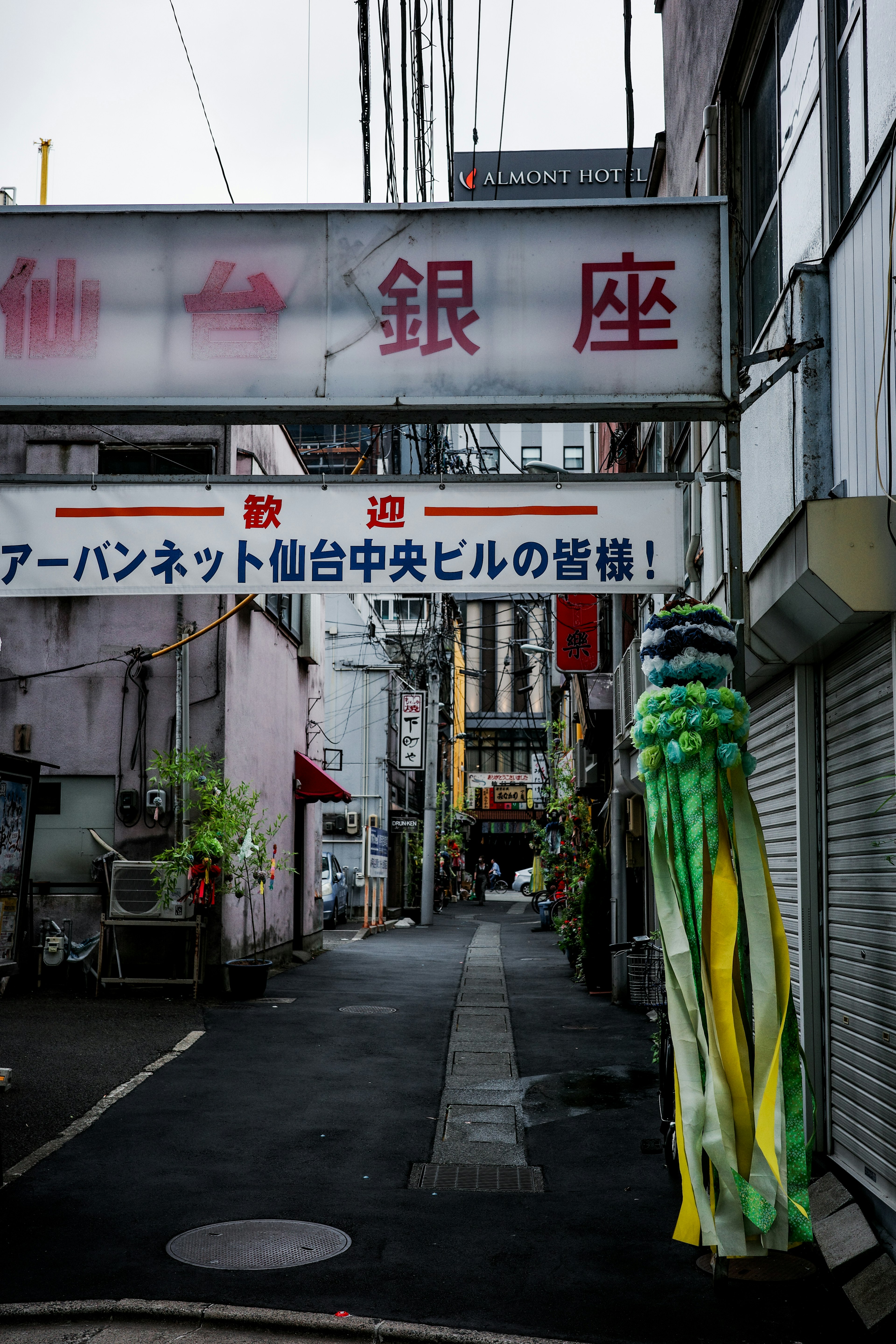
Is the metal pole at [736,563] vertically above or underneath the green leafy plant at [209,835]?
above

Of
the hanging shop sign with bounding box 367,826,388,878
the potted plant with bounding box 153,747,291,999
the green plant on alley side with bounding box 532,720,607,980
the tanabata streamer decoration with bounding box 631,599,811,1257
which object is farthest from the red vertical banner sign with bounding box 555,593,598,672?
the tanabata streamer decoration with bounding box 631,599,811,1257

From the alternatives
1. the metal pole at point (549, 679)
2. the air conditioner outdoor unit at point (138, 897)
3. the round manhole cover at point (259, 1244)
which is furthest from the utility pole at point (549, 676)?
the round manhole cover at point (259, 1244)

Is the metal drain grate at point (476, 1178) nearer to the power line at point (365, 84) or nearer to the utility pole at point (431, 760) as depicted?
the power line at point (365, 84)

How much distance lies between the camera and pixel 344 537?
19.6 feet

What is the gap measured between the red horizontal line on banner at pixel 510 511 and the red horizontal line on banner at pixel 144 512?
114 cm

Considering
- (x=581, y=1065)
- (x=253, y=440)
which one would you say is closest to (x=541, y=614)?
(x=253, y=440)

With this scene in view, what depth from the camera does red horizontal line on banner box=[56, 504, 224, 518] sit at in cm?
600

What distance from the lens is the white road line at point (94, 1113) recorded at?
7039mm

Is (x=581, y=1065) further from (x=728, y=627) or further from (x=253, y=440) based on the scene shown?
(x=253, y=440)

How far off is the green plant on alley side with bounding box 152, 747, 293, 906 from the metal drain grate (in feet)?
26.0

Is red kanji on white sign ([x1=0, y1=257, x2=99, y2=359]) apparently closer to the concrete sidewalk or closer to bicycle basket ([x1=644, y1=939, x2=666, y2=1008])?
the concrete sidewalk

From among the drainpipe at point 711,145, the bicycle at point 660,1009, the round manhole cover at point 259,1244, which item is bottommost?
the round manhole cover at point 259,1244

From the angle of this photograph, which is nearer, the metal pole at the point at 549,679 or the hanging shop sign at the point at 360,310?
the hanging shop sign at the point at 360,310

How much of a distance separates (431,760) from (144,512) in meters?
27.3
